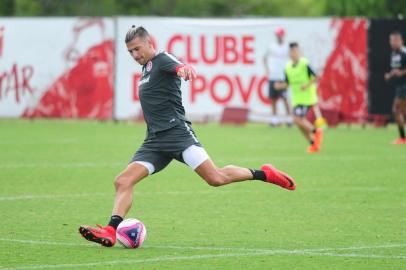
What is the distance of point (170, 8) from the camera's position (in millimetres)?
51438

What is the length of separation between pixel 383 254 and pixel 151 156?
246 cm

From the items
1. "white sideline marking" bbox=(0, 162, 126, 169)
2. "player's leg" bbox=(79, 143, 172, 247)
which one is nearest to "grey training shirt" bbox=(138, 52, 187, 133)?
"player's leg" bbox=(79, 143, 172, 247)

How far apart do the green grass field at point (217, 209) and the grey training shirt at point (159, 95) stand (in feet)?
3.82

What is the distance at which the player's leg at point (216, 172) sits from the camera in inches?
418

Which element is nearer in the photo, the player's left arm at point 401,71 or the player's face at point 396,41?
the player's face at point 396,41

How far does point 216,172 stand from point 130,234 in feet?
3.88

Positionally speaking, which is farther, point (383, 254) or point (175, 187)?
point (175, 187)

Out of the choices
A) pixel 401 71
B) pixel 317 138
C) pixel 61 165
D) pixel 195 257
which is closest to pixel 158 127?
pixel 195 257

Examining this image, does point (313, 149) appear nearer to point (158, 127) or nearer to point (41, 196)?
point (41, 196)

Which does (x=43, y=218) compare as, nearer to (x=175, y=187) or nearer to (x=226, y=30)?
(x=175, y=187)

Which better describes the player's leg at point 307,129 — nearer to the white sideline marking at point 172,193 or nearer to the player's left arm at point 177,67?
the white sideline marking at point 172,193

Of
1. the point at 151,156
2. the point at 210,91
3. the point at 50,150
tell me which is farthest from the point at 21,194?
the point at 210,91

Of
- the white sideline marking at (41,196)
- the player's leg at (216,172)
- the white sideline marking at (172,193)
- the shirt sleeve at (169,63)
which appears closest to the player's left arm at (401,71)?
the white sideline marking at (172,193)

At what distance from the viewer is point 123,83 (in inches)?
1192
